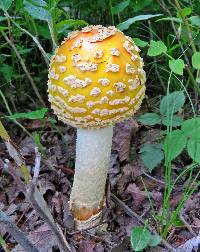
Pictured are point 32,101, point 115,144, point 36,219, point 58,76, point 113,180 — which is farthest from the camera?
point 32,101

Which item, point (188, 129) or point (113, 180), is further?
point (113, 180)

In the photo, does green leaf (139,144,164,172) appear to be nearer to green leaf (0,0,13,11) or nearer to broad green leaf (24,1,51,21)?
broad green leaf (24,1,51,21)

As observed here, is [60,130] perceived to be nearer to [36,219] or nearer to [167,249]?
[36,219]

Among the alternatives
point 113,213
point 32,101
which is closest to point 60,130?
point 32,101

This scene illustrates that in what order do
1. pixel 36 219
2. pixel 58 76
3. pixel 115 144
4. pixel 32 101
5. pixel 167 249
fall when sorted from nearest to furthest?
A: pixel 58 76
pixel 167 249
pixel 36 219
pixel 115 144
pixel 32 101

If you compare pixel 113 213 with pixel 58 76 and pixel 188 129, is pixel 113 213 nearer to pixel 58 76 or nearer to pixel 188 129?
pixel 188 129

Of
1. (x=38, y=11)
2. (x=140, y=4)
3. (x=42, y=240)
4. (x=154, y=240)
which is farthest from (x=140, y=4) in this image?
(x=42, y=240)

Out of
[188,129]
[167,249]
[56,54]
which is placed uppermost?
[56,54]

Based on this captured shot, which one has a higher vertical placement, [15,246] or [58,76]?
[58,76]
